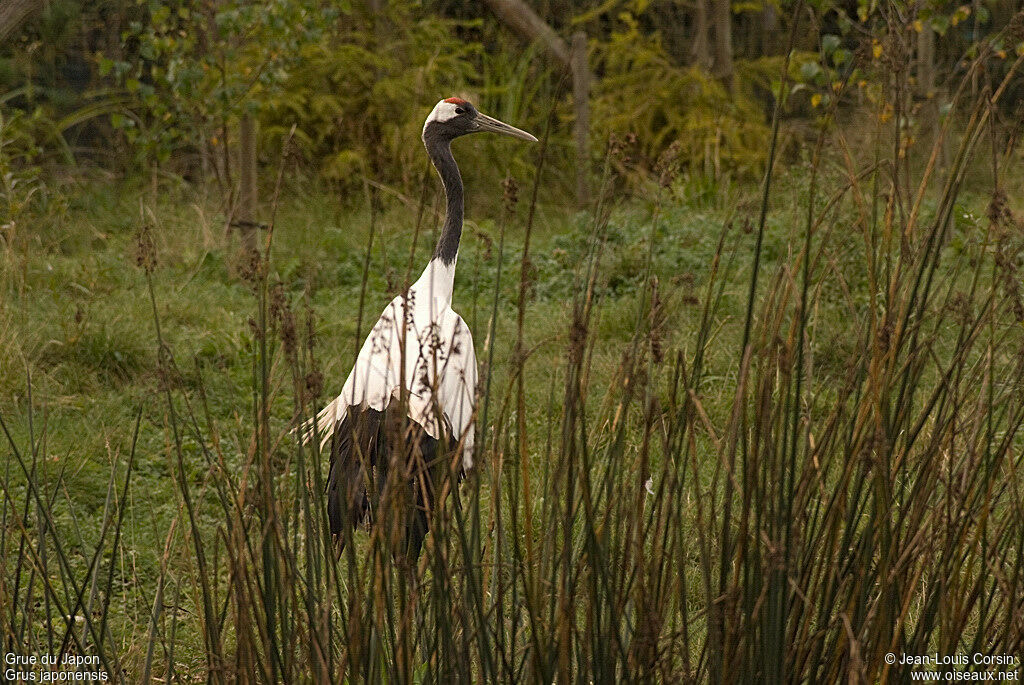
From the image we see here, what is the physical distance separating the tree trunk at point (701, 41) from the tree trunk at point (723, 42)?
11 centimetres

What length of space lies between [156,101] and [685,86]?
3.53 m

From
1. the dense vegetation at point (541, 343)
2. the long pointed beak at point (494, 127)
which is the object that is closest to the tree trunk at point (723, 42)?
the dense vegetation at point (541, 343)

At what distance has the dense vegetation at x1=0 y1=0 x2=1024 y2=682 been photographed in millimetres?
1311

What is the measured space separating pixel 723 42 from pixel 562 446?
22.3 ft

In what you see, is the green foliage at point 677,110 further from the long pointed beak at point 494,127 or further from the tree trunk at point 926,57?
the long pointed beak at point 494,127

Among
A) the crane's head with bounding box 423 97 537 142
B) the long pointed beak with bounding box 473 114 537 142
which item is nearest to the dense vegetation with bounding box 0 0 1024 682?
the crane's head with bounding box 423 97 537 142

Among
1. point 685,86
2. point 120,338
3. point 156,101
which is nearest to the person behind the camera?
point 120,338

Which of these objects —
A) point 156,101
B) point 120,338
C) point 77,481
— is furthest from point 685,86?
point 77,481

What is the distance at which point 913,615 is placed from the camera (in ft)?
7.68

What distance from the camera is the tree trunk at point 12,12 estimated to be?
5.09 feet

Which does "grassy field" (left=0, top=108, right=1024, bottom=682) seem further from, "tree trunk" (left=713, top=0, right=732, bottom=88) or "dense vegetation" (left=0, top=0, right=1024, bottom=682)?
"tree trunk" (left=713, top=0, right=732, bottom=88)

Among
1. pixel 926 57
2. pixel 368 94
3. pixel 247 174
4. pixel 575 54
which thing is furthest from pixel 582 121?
pixel 247 174

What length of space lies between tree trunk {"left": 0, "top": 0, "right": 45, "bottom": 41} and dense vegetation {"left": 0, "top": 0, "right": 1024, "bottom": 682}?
18mm

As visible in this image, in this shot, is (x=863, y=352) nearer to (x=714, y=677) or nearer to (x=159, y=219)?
(x=714, y=677)
